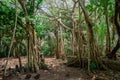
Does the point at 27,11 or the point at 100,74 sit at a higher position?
the point at 27,11

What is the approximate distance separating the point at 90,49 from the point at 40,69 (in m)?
1.63

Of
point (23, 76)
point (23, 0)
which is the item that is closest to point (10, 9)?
point (23, 0)

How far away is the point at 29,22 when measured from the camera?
7148 millimetres

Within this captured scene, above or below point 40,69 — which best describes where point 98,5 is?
above

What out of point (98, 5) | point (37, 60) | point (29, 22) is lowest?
point (37, 60)

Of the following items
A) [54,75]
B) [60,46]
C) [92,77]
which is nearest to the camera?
[92,77]

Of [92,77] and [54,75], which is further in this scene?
[54,75]

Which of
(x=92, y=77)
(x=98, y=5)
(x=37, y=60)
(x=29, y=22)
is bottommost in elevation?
(x=92, y=77)

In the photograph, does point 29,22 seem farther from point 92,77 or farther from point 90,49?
point 92,77

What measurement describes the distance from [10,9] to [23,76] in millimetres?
1953

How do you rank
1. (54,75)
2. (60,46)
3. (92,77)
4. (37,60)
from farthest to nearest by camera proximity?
(60,46) → (37,60) → (54,75) → (92,77)

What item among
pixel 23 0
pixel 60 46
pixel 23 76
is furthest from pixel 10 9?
pixel 60 46

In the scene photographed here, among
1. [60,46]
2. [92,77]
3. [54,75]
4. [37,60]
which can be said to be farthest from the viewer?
[60,46]

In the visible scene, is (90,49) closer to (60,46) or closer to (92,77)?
(92,77)
